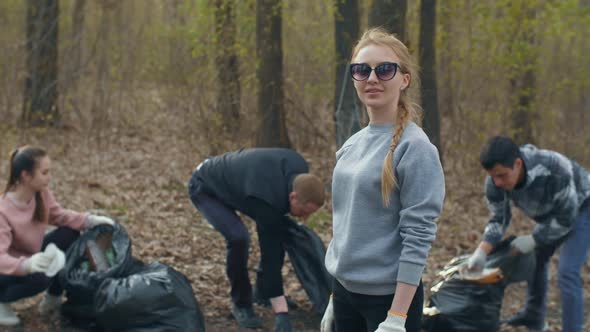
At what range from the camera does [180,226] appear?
762cm

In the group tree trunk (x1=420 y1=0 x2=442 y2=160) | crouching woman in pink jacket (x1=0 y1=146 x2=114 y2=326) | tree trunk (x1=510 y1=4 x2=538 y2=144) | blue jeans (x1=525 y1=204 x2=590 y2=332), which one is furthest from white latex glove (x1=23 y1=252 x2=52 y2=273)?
tree trunk (x1=510 y1=4 x2=538 y2=144)

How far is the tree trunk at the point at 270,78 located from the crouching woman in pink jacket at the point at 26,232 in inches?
198

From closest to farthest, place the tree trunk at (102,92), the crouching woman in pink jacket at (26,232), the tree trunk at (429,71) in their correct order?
the crouching woman in pink jacket at (26,232) → the tree trunk at (429,71) → the tree trunk at (102,92)

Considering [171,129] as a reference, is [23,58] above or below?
above

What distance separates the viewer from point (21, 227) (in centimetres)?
486

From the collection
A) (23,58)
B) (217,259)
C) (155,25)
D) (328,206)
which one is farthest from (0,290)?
(155,25)

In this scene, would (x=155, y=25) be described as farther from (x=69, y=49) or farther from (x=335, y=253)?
(x=335, y=253)

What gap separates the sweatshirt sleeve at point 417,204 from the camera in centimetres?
246

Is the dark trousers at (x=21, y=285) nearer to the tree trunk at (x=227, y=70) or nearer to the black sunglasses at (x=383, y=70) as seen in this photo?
the black sunglasses at (x=383, y=70)

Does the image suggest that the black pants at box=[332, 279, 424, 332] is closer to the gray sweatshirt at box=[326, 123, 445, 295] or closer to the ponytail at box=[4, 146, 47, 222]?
the gray sweatshirt at box=[326, 123, 445, 295]

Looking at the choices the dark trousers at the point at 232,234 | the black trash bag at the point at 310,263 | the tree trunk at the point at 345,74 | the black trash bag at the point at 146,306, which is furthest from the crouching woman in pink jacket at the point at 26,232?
the tree trunk at the point at 345,74

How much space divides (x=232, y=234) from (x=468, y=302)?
162cm

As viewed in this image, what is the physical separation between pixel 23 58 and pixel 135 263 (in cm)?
788

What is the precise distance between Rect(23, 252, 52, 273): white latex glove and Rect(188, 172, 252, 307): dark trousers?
1043 mm
